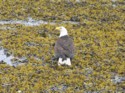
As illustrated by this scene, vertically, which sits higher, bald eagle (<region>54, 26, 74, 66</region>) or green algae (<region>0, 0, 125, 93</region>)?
bald eagle (<region>54, 26, 74, 66</region>)

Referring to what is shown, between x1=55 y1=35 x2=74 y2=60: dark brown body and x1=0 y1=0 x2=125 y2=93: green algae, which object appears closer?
x1=0 y1=0 x2=125 y2=93: green algae

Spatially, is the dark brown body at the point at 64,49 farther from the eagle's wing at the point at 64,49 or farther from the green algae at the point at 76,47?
the green algae at the point at 76,47

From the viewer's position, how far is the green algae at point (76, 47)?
1183 cm

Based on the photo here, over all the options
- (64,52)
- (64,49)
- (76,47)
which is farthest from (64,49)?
(76,47)

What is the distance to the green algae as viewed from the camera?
38.8 ft

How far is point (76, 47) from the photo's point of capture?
15734mm

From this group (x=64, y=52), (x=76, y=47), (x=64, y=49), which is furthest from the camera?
(x=76, y=47)

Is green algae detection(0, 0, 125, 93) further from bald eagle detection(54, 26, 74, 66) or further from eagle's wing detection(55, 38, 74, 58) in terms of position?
eagle's wing detection(55, 38, 74, 58)

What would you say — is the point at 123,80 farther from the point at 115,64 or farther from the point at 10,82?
the point at 10,82

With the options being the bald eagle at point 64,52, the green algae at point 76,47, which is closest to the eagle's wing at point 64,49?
the bald eagle at point 64,52

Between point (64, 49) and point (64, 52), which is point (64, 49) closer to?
point (64, 49)

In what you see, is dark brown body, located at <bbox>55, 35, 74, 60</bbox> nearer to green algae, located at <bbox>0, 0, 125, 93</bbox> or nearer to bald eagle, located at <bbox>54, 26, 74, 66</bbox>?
bald eagle, located at <bbox>54, 26, 74, 66</bbox>

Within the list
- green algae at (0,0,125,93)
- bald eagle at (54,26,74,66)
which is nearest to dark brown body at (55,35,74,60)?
bald eagle at (54,26,74,66)

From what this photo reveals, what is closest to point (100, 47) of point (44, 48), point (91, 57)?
point (91, 57)
